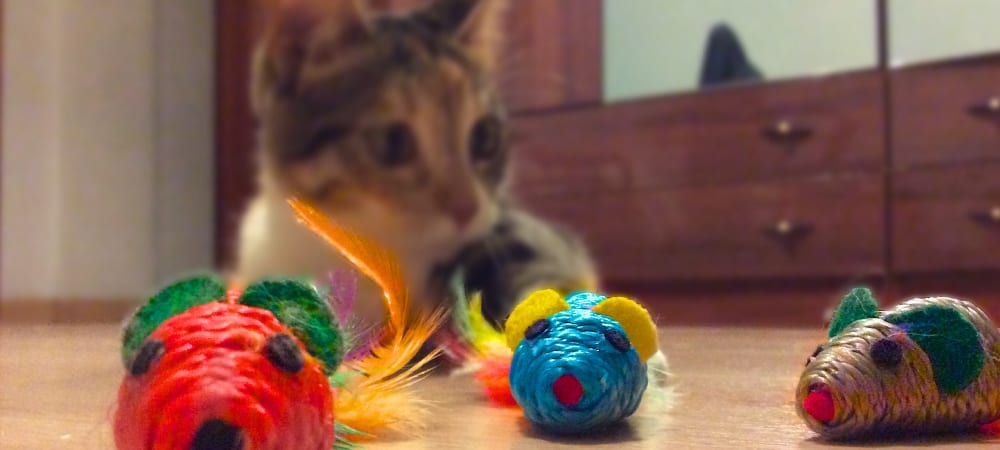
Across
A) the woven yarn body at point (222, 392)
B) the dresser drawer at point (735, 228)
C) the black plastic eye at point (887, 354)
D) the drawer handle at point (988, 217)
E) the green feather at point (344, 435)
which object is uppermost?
the woven yarn body at point (222, 392)

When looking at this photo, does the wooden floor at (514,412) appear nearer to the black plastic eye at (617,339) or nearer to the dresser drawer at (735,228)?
the black plastic eye at (617,339)

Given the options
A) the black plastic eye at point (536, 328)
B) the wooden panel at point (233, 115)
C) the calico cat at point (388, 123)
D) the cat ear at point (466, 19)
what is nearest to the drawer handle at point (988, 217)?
the calico cat at point (388, 123)

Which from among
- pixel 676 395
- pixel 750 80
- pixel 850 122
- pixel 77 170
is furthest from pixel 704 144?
pixel 77 170

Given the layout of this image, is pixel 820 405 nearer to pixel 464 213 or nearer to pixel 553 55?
pixel 464 213

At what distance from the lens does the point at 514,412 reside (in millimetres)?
537

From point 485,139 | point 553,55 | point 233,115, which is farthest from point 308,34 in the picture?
point 233,115

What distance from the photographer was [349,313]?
0.44 meters

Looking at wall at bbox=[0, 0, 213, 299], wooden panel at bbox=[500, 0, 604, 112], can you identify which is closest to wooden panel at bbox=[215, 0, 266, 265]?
wall at bbox=[0, 0, 213, 299]

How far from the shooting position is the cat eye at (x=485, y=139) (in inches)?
51.3

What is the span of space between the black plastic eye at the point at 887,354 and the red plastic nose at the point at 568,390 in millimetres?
127

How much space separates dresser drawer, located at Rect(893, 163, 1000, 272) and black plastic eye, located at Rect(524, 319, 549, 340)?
1.28m

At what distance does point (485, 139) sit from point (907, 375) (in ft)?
3.04

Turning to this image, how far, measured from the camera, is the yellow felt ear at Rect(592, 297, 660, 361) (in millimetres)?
482

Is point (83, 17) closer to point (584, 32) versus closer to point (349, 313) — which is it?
point (584, 32)
